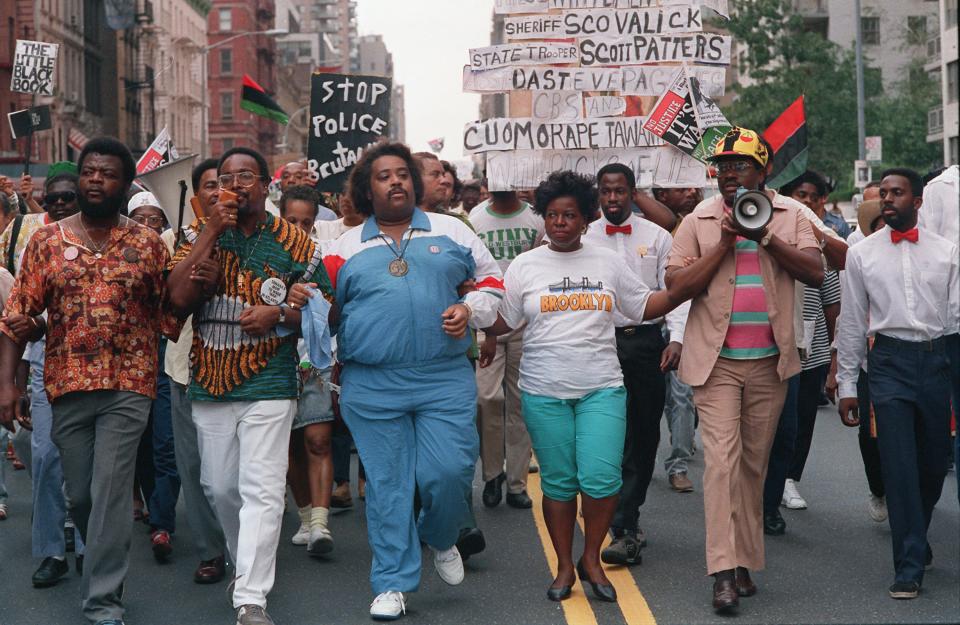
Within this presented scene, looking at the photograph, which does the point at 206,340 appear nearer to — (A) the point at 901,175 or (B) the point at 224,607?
(B) the point at 224,607

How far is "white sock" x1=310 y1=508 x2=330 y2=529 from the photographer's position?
27.6ft

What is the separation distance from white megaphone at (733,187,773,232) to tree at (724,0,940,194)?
51.7 m

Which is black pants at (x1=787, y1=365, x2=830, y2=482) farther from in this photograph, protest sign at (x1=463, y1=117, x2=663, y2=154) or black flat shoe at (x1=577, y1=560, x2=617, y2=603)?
black flat shoe at (x1=577, y1=560, x2=617, y2=603)

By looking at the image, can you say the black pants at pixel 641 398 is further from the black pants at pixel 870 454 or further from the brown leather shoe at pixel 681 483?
the brown leather shoe at pixel 681 483

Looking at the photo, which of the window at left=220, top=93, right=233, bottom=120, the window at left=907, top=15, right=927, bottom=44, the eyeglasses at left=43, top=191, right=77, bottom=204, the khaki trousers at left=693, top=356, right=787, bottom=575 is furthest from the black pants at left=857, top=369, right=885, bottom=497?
the window at left=220, top=93, right=233, bottom=120

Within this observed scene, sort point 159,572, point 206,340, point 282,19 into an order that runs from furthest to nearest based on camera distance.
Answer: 1. point 282,19
2. point 159,572
3. point 206,340

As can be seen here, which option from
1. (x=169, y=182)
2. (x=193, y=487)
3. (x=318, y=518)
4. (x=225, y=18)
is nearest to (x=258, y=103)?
(x=169, y=182)

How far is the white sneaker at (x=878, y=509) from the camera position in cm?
899

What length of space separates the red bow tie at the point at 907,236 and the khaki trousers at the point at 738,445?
0.92 m

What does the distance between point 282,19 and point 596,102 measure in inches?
5509

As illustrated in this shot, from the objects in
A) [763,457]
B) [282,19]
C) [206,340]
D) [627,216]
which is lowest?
[763,457]

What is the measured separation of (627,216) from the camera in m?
8.69

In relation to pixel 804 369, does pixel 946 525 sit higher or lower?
lower

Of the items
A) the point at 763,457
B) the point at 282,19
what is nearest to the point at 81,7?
the point at 763,457
